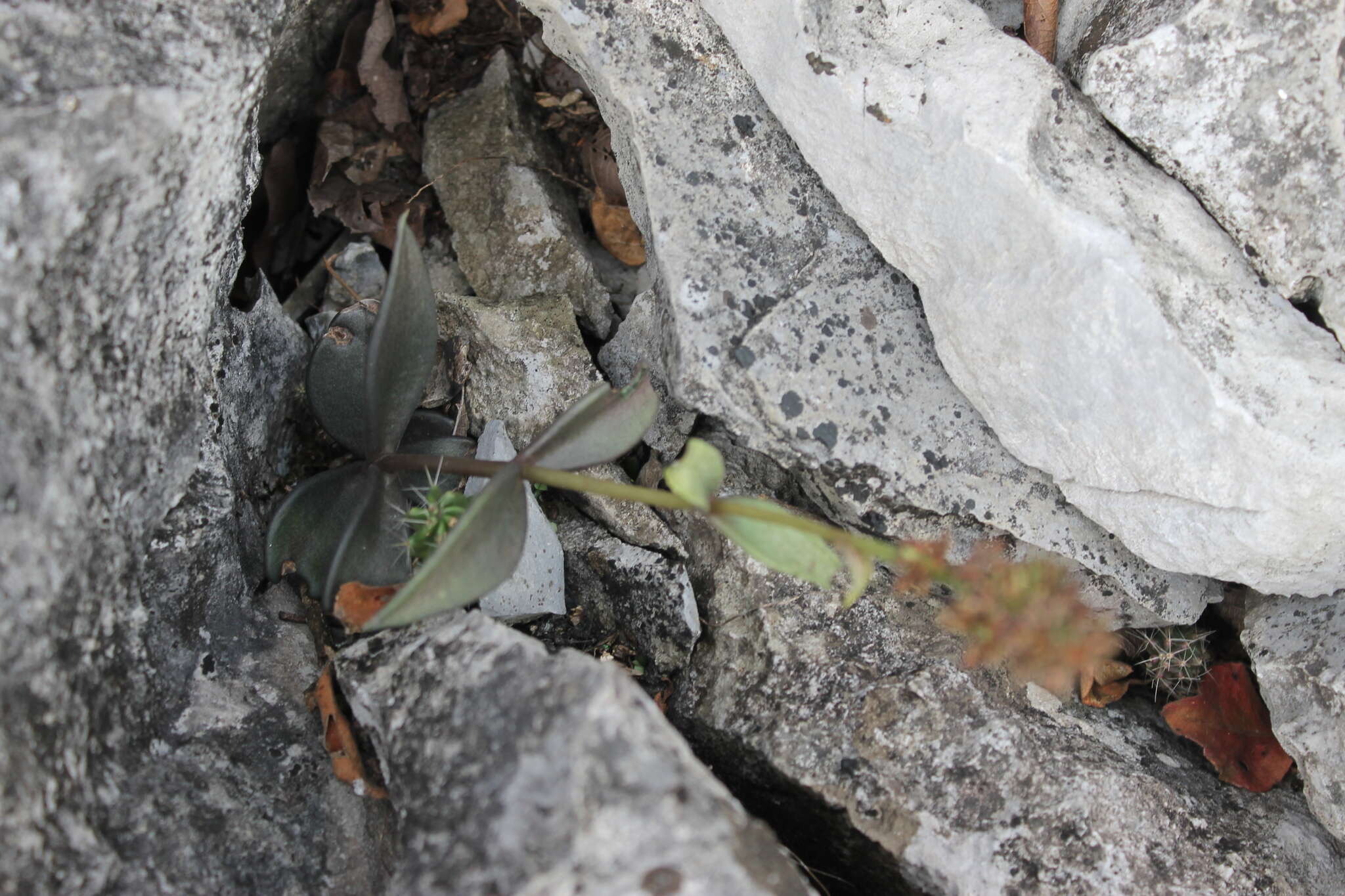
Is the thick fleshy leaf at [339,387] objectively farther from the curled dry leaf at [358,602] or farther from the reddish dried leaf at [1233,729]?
the reddish dried leaf at [1233,729]

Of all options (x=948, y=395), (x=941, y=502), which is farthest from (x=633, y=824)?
(x=948, y=395)

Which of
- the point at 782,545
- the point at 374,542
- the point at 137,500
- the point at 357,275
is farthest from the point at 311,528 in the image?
the point at 782,545

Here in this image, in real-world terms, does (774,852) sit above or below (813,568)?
below

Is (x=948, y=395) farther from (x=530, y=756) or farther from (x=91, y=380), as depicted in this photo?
(x=91, y=380)

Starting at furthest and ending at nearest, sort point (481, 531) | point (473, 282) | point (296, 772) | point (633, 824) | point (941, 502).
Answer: point (473, 282) < point (941, 502) < point (296, 772) < point (481, 531) < point (633, 824)

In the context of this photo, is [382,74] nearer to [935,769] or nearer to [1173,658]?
[935,769]

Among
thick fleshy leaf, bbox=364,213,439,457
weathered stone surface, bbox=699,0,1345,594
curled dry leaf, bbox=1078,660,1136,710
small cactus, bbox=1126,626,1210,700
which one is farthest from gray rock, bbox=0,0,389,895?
small cactus, bbox=1126,626,1210,700

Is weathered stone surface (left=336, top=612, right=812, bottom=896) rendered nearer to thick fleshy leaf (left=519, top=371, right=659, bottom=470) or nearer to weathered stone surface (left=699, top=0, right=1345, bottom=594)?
thick fleshy leaf (left=519, top=371, right=659, bottom=470)

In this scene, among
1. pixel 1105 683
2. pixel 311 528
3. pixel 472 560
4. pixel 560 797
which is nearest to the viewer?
pixel 560 797
